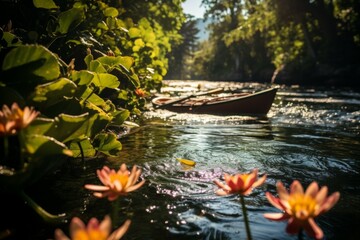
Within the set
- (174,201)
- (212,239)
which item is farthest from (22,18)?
(212,239)

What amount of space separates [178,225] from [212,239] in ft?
0.98

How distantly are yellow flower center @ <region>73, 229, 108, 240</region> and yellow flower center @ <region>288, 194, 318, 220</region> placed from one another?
2.15 feet

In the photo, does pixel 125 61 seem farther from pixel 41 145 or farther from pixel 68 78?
pixel 41 145

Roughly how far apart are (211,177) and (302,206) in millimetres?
2288

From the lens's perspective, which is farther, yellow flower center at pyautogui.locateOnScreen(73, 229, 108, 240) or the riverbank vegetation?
the riverbank vegetation

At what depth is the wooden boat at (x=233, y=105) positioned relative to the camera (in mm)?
9031

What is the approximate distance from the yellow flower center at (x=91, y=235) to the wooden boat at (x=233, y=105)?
26.8 feet

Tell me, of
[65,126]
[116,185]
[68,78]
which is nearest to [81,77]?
[68,78]

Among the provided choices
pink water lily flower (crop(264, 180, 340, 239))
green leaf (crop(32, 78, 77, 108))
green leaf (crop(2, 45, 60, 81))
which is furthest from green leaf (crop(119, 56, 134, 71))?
pink water lily flower (crop(264, 180, 340, 239))

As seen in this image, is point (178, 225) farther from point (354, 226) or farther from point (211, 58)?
point (211, 58)

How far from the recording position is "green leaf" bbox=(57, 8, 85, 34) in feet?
9.39

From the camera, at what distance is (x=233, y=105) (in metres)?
9.22

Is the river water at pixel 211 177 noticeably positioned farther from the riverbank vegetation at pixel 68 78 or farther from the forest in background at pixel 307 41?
the forest in background at pixel 307 41

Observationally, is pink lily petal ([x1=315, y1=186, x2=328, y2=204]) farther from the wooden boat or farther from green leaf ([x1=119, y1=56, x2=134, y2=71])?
the wooden boat
